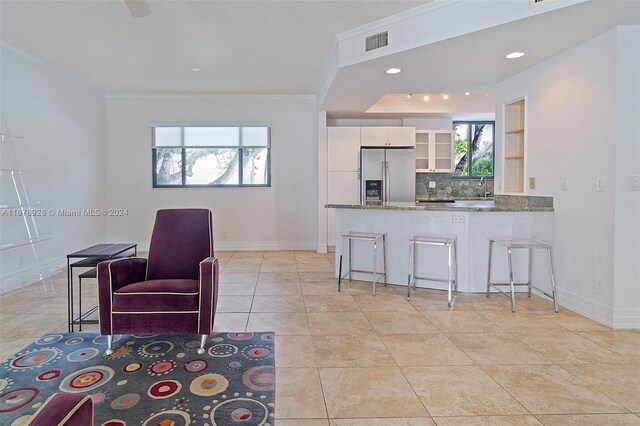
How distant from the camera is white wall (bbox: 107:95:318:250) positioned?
268 inches

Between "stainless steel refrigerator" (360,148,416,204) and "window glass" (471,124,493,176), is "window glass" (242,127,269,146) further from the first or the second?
"window glass" (471,124,493,176)

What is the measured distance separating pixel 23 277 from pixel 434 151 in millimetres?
6454

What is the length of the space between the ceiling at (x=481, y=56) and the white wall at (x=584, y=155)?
0.24 metres

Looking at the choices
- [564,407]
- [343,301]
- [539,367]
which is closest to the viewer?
[564,407]

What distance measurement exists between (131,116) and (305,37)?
4.14m

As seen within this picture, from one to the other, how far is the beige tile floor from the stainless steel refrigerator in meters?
2.57

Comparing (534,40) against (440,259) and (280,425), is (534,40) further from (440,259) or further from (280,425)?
(280,425)

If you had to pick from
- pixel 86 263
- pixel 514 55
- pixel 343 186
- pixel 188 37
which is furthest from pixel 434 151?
pixel 86 263

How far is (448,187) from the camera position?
7539 millimetres

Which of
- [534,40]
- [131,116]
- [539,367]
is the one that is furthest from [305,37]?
[131,116]

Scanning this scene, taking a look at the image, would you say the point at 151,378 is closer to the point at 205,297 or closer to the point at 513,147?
the point at 205,297

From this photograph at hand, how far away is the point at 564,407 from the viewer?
2.04 metres

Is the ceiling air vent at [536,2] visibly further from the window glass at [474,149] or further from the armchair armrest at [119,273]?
the window glass at [474,149]

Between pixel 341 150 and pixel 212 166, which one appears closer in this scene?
pixel 341 150
